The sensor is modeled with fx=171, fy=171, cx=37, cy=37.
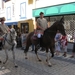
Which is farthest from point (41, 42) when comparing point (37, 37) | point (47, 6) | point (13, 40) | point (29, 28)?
point (29, 28)

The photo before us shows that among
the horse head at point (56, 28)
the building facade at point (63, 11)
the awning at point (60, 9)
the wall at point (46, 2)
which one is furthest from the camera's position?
the wall at point (46, 2)

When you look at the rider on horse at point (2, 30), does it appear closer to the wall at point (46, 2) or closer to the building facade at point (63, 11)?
the building facade at point (63, 11)

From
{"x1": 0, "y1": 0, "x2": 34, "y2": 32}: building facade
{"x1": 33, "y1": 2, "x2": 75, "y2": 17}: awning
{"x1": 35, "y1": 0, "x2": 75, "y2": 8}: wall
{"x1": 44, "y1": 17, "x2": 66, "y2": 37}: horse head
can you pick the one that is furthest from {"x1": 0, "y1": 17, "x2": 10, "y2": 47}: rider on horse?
{"x1": 0, "y1": 0, "x2": 34, "y2": 32}: building facade

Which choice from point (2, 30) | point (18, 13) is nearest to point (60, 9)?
point (2, 30)

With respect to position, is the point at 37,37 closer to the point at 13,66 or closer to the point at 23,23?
the point at 13,66

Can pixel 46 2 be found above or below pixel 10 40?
above

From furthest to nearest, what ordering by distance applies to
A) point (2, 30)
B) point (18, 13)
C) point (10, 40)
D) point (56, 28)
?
point (18, 13) < point (2, 30) < point (56, 28) < point (10, 40)

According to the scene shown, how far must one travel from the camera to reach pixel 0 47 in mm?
8180

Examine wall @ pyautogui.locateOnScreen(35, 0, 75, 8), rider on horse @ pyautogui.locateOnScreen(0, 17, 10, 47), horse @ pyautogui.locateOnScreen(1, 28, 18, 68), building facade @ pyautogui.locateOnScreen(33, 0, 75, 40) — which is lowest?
horse @ pyautogui.locateOnScreen(1, 28, 18, 68)

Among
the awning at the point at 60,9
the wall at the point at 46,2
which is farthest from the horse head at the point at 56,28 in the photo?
the wall at the point at 46,2

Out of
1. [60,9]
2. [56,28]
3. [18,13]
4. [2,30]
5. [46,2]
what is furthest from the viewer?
[18,13]

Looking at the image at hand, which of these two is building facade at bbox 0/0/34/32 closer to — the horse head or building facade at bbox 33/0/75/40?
building facade at bbox 33/0/75/40

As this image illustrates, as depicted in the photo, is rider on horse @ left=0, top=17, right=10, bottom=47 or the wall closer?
rider on horse @ left=0, top=17, right=10, bottom=47

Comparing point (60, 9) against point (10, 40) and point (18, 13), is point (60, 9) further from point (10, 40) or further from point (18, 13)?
point (18, 13)
